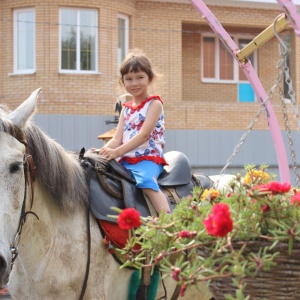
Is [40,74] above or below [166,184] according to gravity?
above

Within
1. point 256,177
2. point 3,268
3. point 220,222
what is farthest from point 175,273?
point 3,268

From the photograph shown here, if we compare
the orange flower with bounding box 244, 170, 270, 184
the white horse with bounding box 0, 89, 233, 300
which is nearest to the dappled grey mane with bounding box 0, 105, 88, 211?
the white horse with bounding box 0, 89, 233, 300

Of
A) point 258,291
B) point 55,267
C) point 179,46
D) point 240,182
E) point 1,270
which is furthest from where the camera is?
point 179,46

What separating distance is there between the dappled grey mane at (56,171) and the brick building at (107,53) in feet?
49.0

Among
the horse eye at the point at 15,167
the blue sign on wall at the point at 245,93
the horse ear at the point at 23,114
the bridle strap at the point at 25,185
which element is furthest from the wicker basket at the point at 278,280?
the blue sign on wall at the point at 245,93

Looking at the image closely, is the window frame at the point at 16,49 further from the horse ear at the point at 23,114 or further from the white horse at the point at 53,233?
the horse ear at the point at 23,114

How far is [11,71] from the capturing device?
20797 mm

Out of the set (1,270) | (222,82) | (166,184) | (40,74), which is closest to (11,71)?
(40,74)

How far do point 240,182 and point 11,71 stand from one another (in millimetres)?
18060

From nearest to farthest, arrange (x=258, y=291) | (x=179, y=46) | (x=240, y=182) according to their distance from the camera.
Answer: (x=258, y=291) → (x=240, y=182) → (x=179, y=46)

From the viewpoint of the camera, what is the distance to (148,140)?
5.58m

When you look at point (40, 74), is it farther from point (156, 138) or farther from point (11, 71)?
point (156, 138)

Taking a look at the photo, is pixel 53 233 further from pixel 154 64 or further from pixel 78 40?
pixel 154 64

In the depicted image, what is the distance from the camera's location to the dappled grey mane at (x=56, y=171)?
475 centimetres
